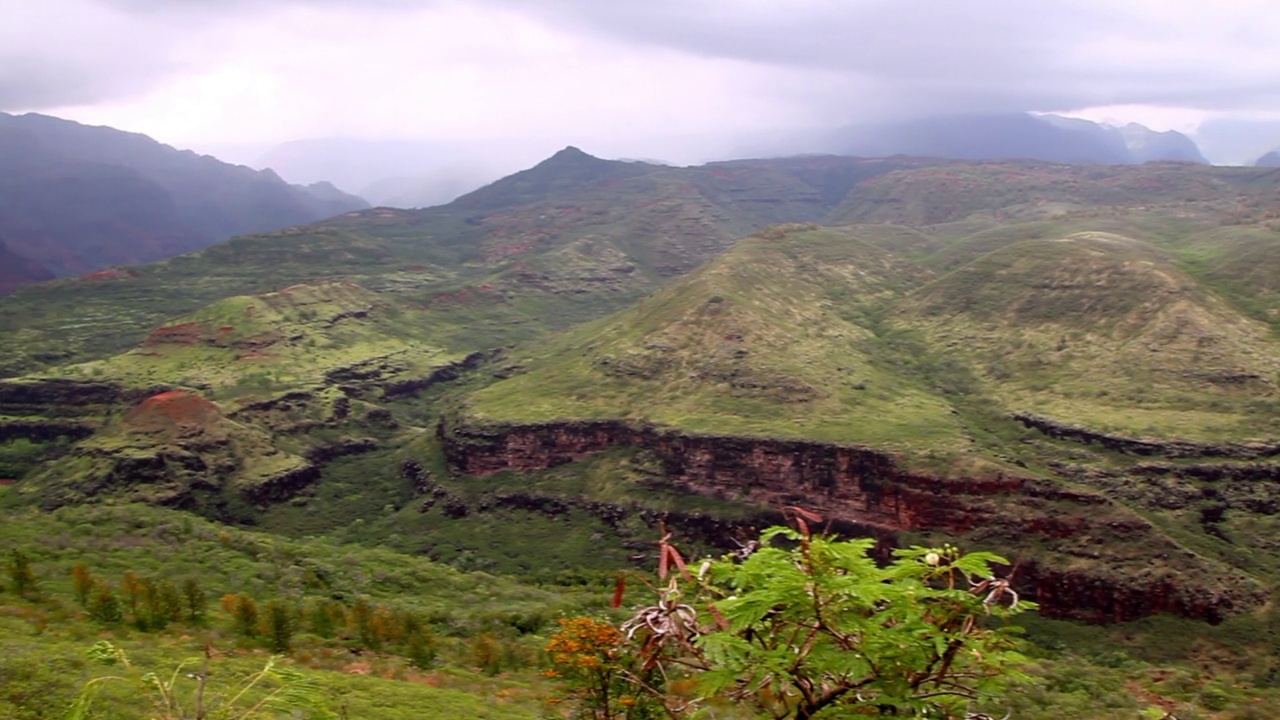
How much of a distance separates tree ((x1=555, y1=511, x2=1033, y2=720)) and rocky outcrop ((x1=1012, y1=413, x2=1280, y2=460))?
78839 mm

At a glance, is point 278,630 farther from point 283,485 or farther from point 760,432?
point 283,485

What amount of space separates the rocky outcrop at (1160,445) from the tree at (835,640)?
78839 mm

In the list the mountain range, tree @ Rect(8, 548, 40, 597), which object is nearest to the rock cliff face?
the mountain range

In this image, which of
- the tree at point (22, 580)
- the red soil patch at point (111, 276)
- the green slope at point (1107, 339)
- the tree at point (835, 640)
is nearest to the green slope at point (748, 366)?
the green slope at point (1107, 339)

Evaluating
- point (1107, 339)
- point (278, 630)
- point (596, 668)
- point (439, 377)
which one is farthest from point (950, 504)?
point (439, 377)

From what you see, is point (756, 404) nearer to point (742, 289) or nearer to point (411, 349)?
point (742, 289)

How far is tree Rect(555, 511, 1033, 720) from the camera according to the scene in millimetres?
8375

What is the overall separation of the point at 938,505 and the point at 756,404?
85.2 ft

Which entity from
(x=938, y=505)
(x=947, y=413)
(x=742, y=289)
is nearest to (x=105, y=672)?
(x=938, y=505)

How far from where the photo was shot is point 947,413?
90.0 m

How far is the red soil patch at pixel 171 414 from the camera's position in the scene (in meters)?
96.6

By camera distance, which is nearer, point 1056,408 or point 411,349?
point 1056,408

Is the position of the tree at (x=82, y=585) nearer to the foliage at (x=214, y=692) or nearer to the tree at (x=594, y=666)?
the foliage at (x=214, y=692)

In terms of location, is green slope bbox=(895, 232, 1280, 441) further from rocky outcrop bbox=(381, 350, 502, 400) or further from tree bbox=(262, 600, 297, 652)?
rocky outcrop bbox=(381, 350, 502, 400)
